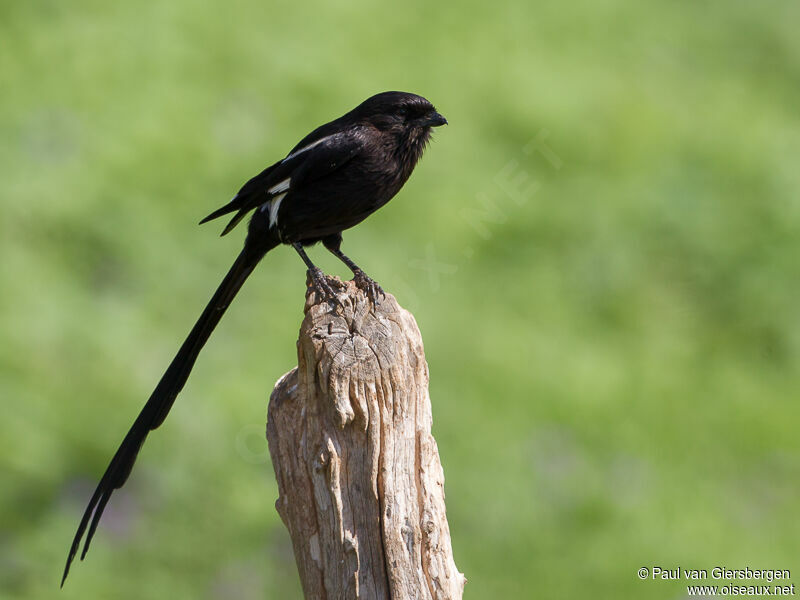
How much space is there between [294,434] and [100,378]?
3054 mm

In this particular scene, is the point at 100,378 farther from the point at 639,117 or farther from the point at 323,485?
the point at 639,117

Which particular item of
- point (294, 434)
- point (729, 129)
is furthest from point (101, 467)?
point (729, 129)

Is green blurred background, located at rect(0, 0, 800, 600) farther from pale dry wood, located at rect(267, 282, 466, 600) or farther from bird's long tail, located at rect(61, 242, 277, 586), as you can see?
pale dry wood, located at rect(267, 282, 466, 600)

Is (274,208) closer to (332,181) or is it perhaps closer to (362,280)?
(332,181)

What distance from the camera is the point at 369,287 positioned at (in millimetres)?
3518

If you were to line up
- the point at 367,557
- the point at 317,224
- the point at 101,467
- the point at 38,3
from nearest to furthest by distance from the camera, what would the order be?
the point at 367,557
the point at 317,224
the point at 101,467
the point at 38,3

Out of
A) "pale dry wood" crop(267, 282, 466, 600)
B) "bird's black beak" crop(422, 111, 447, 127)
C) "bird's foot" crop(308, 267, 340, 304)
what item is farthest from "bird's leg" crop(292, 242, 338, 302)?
"bird's black beak" crop(422, 111, 447, 127)

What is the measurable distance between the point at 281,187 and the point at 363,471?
1407mm

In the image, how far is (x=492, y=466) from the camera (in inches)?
220

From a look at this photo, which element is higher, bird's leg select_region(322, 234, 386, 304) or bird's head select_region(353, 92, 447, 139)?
bird's head select_region(353, 92, 447, 139)

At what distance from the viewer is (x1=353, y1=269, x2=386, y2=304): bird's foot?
10.6ft

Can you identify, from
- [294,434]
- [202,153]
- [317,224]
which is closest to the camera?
[294,434]

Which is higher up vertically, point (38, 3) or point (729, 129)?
point (38, 3)

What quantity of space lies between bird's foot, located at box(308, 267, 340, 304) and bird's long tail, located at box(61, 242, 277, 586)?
0.43 metres
